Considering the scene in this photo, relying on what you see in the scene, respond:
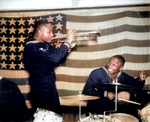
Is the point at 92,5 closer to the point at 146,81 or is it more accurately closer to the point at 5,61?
the point at 146,81

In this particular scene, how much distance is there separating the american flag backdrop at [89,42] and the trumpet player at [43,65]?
0.24ft

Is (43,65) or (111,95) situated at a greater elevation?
(43,65)

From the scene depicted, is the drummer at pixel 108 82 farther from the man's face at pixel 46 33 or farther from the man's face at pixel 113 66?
the man's face at pixel 46 33

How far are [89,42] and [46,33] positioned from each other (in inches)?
21.3

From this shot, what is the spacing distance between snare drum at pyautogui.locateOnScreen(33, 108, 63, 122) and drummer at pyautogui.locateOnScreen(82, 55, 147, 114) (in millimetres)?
396

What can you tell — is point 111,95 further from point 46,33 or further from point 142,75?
point 46,33

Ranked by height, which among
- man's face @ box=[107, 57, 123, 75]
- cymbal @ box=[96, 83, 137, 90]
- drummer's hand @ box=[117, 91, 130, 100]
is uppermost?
man's face @ box=[107, 57, 123, 75]

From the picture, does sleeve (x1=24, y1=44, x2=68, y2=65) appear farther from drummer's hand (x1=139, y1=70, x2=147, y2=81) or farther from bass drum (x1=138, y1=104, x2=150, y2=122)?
bass drum (x1=138, y1=104, x2=150, y2=122)

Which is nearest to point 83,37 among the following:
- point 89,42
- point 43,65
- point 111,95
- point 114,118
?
point 89,42

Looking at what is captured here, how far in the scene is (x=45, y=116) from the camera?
1809 millimetres

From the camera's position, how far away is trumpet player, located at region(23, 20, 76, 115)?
6.05 ft

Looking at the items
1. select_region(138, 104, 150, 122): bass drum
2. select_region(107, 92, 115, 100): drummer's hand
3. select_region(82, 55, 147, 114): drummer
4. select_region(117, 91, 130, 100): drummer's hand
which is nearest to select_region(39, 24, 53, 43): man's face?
select_region(82, 55, 147, 114): drummer

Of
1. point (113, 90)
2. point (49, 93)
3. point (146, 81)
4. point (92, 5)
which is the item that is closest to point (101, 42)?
point (92, 5)

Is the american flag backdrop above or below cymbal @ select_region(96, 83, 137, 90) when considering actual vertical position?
above
